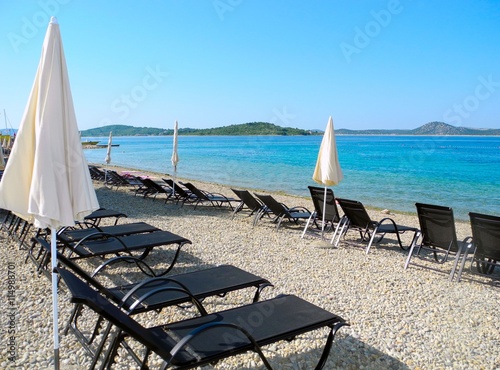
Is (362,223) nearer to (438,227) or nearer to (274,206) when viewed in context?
(438,227)

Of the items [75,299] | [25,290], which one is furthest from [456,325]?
[25,290]

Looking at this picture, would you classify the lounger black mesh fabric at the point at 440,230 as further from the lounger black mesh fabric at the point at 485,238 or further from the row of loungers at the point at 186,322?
the row of loungers at the point at 186,322

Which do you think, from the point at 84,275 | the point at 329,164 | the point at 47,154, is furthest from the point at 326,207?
the point at 47,154

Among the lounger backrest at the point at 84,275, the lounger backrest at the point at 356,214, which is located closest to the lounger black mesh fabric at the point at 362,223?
the lounger backrest at the point at 356,214

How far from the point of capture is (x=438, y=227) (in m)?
5.71

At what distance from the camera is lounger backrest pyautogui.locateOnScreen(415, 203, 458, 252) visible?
552 cm

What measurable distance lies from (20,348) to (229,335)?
6.02 ft

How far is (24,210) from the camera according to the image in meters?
2.70

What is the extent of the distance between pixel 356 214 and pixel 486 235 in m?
2.27

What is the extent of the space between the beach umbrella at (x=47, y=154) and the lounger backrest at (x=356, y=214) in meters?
5.12

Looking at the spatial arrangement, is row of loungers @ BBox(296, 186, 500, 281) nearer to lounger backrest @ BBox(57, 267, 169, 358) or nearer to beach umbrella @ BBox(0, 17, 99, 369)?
lounger backrest @ BBox(57, 267, 169, 358)

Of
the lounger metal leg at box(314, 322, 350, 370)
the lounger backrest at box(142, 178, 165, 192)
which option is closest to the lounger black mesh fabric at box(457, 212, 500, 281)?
the lounger metal leg at box(314, 322, 350, 370)

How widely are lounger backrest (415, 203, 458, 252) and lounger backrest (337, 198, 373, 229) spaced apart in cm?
110

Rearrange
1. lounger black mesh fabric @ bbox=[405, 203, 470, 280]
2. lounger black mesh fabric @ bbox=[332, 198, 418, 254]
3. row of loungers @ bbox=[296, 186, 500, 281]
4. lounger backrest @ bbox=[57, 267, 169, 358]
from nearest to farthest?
lounger backrest @ bbox=[57, 267, 169, 358]
row of loungers @ bbox=[296, 186, 500, 281]
lounger black mesh fabric @ bbox=[405, 203, 470, 280]
lounger black mesh fabric @ bbox=[332, 198, 418, 254]
